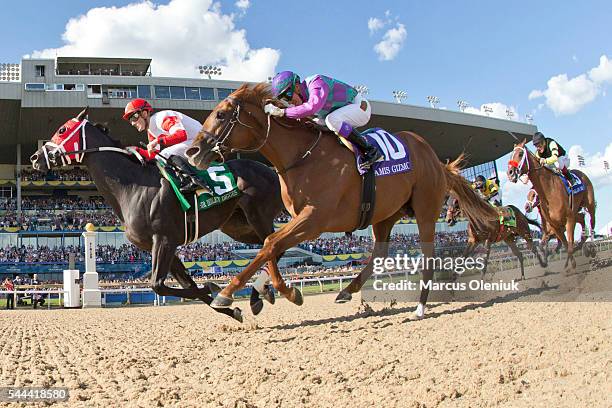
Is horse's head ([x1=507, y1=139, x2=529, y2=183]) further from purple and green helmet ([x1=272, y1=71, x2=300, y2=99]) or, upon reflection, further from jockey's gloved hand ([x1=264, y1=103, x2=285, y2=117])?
jockey's gloved hand ([x1=264, y1=103, x2=285, y2=117])

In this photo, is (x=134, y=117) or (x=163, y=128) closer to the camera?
(x=163, y=128)

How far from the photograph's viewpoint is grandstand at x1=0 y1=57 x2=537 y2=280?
34531mm

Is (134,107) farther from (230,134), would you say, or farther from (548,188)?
(548,188)

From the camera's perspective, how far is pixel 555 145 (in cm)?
1019

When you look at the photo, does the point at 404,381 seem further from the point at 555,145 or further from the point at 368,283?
the point at 555,145

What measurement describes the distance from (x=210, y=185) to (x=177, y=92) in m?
35.2

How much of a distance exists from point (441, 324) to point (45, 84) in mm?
36560

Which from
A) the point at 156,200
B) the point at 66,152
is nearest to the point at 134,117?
the point at 66,152

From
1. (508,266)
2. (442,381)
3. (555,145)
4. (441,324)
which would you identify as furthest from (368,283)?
(508,266)

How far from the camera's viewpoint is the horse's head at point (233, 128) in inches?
191

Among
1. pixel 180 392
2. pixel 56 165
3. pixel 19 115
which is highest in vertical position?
pixel 19 115

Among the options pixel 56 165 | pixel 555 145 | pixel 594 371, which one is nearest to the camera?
pixel 594 371

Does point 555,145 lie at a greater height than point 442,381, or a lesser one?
greater

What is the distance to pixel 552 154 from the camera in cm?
1012
